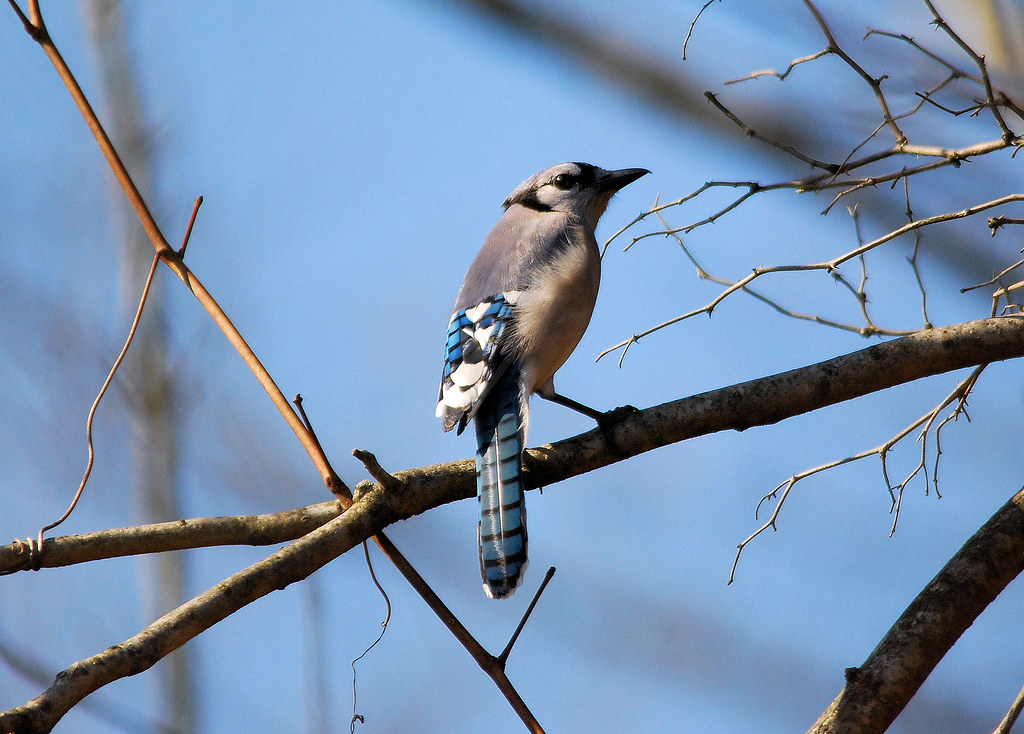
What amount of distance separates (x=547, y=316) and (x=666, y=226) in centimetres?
53

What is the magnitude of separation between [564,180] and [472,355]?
129cm

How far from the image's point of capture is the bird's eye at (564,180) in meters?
3.95

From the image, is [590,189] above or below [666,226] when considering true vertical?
above

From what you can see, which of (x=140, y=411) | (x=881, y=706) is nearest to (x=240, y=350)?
(x=881, y=706)

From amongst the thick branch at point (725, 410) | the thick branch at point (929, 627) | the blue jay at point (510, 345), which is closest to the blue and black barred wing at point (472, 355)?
the blue jay at point (510, 345)

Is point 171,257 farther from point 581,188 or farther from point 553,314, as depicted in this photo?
point 581,188

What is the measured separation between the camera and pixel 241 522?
208 cm

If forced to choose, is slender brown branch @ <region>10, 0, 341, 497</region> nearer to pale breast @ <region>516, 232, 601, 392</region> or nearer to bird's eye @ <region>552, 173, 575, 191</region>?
pale breast @ <region>516, 232, 601, 392</region>

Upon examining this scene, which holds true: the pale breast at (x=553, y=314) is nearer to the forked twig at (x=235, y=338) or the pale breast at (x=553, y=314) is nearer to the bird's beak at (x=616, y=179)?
the bird's beak at (x=616, y=179)

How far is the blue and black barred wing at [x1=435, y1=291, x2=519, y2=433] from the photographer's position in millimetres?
2768

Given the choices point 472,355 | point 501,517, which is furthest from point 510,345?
point 501,517

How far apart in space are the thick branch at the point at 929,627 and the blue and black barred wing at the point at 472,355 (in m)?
1.20

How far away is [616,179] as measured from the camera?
390cm

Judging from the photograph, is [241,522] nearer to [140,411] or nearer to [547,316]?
[547,316]
